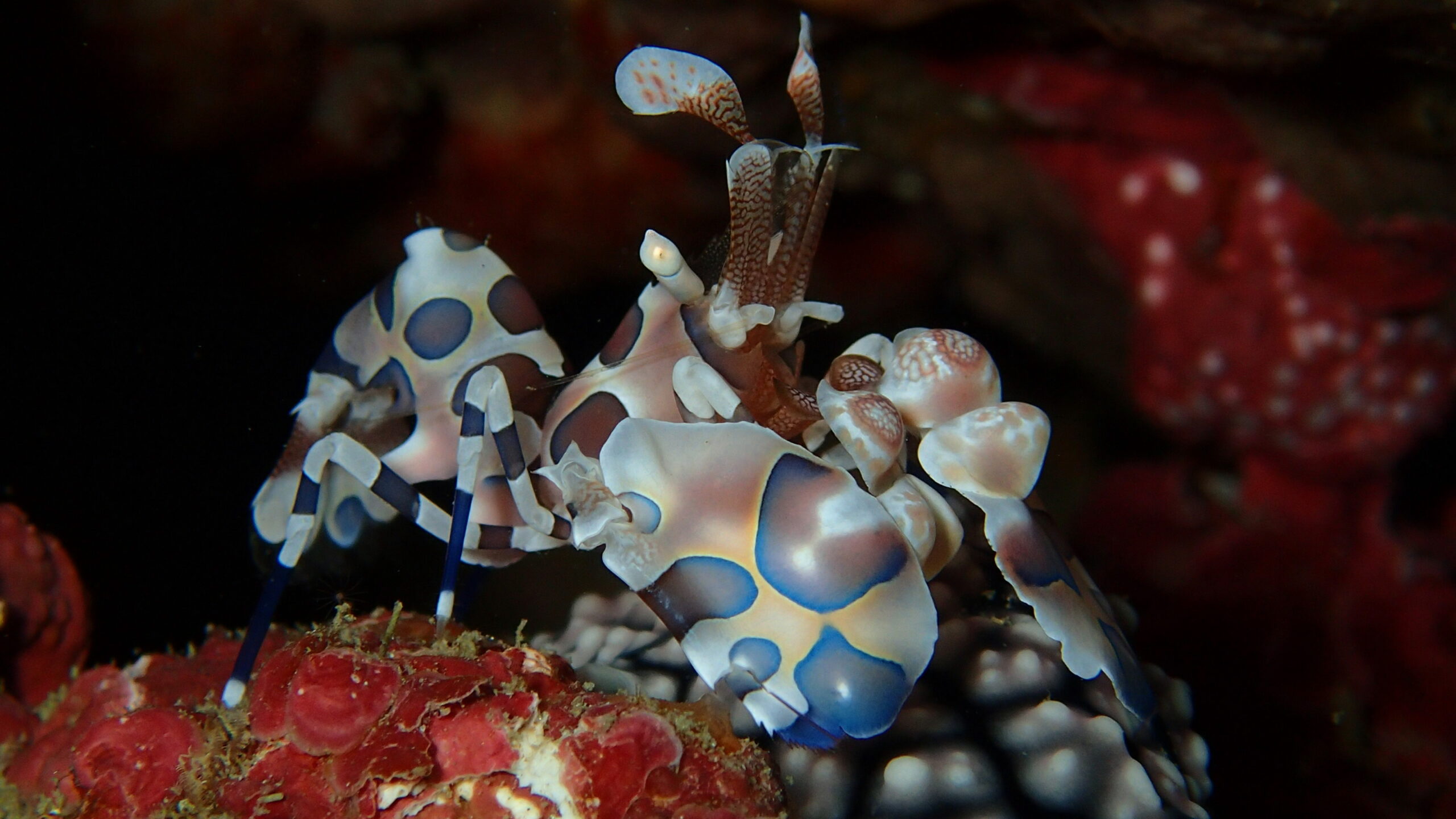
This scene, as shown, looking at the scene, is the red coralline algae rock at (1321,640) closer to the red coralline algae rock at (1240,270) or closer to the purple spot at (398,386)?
the red coralline algae rock at (1240,270)

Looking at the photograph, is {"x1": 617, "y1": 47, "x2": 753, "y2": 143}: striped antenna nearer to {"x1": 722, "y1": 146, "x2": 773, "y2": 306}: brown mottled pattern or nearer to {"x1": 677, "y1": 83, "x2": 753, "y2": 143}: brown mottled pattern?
{"x1": 677, "y1": 83, "x2": 753, "y2": 143}: brown mottled pattern

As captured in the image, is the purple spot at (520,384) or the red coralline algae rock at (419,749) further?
the purple spot at (520,384)

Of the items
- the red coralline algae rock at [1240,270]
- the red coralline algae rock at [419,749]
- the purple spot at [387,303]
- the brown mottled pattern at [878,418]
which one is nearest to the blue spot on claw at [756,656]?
the red coralline algae rock at [419,749]

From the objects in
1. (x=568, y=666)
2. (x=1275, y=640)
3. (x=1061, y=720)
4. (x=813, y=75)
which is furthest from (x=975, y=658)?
(x=1275, y=640)

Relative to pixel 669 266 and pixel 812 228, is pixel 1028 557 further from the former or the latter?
pixel 669 266

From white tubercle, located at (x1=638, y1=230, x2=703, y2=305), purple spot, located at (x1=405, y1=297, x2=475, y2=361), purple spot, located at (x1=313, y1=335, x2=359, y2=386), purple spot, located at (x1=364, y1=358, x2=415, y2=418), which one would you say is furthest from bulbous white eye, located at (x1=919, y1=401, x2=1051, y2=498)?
purple spot, located at (x1=313, y1=335, x2=359, y2=386)

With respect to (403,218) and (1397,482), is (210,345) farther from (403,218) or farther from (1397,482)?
(1397,482)
